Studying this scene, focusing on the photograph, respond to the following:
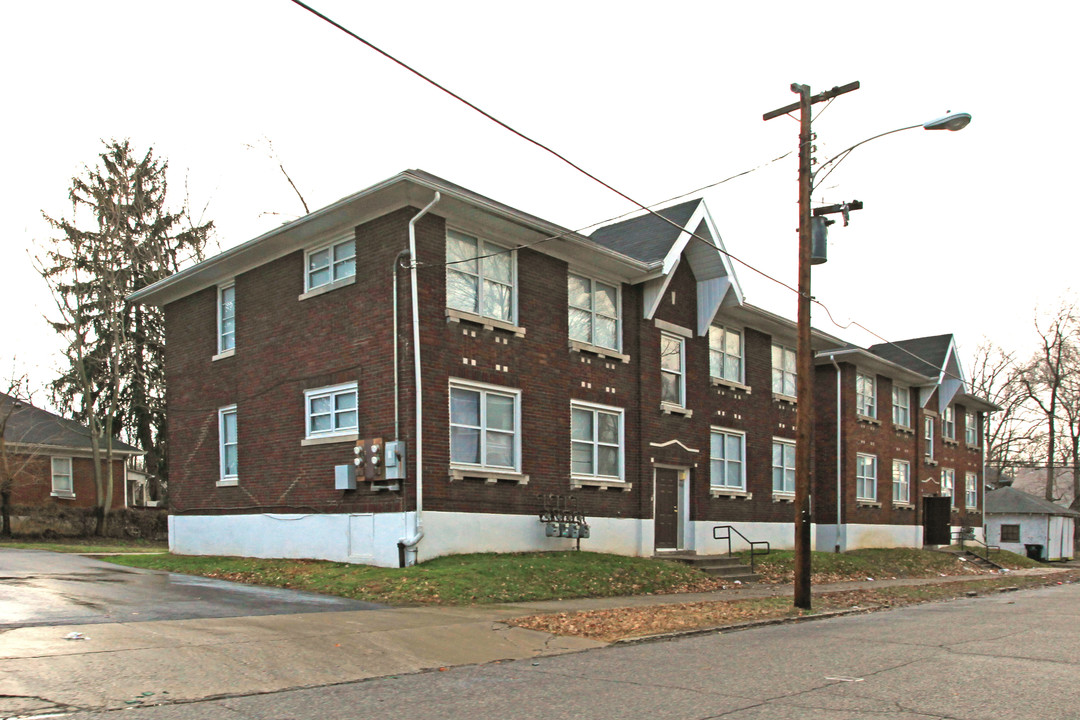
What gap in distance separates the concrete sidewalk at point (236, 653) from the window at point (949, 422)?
34.6m

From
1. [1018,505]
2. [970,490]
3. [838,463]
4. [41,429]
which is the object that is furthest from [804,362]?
[1018,505]

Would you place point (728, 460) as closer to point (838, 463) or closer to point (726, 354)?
point (726, 354)

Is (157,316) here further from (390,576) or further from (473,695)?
(473,695)

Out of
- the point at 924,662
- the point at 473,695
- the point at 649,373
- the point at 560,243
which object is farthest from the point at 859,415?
the point at 473,695

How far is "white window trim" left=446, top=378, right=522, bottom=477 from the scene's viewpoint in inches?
712

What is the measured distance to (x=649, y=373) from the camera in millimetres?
23297

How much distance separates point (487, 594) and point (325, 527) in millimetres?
5079

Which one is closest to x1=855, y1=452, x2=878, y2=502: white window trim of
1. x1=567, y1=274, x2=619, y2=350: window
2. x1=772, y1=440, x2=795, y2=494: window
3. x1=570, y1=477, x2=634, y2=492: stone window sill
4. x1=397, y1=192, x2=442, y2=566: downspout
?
x1=772, y1=440, x2=795, y2=494: window

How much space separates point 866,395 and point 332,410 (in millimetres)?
23366

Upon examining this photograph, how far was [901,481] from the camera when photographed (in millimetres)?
37938

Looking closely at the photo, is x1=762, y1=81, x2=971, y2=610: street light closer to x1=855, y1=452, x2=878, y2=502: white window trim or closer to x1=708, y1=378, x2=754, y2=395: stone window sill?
x1=708, y1=378, x2=754, y2=395: stone window sill

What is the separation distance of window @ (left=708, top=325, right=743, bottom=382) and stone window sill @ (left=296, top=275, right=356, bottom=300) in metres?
11.4

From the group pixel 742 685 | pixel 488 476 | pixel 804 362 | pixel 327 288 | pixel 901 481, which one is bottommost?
pixel 901 481

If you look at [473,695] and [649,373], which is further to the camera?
[649,373]
